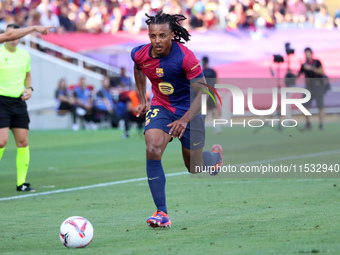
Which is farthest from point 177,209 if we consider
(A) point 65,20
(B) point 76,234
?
(A) point 65,20

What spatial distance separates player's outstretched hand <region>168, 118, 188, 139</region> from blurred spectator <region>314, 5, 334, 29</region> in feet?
107

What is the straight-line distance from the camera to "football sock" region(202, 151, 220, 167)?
923 cm

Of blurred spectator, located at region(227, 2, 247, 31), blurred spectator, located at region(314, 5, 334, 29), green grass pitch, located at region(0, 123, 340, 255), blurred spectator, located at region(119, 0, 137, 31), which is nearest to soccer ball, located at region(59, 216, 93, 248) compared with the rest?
green grass pitch, located at region(0, 123, 340, 255)

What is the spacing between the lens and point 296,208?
8.66 metres

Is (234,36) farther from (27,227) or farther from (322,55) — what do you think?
(27,227)

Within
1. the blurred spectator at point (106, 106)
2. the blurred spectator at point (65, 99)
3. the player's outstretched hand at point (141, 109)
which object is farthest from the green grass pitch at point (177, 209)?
the blurred spectator at point (106, 106)

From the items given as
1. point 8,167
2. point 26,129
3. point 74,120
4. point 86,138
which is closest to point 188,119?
point 26,129

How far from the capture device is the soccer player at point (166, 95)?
25.1 feet

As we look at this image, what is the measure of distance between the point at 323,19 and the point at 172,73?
32891mm

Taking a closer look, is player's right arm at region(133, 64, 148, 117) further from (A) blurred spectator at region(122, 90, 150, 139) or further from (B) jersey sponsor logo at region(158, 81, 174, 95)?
(A) blurred spectator at region(122, 90, 150, 139)

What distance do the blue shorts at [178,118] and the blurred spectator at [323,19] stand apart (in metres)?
32.0

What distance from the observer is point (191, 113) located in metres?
7.78

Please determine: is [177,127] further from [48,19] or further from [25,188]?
[48,19]

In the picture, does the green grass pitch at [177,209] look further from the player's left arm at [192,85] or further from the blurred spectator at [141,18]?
the blurred spectator at [141,18]
